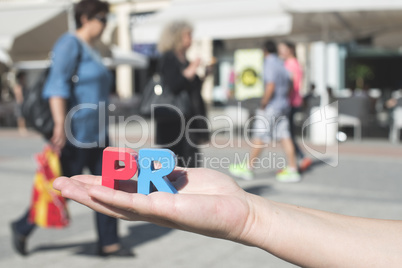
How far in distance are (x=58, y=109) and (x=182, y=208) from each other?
2.49 meters

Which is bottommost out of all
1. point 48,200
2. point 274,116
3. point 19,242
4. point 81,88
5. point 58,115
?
point 19,242

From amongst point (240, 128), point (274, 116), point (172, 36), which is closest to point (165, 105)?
point (172, 36)

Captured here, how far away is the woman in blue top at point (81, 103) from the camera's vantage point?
3.57 metres

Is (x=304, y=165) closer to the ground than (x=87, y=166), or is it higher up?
closer to the ground

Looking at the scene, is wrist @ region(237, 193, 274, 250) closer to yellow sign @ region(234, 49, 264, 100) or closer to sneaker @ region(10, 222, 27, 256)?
sneaker @ region(10, 222, 27, 256)

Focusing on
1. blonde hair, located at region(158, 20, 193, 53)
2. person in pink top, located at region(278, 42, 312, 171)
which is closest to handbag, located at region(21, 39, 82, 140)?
blonde hair, located at region(158, 20, 193, 53)

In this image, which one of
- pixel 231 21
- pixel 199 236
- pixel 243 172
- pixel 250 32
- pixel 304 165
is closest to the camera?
pixel 199 236

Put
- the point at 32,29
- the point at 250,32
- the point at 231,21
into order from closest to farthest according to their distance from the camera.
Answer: the point at 250,32 < the point at 231,21 < the point at 32,29

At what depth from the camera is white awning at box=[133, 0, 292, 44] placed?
863 centimetres

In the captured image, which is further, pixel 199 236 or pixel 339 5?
pixel 339 5

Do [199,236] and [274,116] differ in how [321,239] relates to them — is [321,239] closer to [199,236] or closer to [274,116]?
[199,236]

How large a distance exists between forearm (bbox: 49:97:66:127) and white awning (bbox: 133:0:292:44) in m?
5.33

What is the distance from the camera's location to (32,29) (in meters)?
11.3

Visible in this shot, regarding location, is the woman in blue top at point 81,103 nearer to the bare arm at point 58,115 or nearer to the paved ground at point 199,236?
the bare arm at point 58,115
